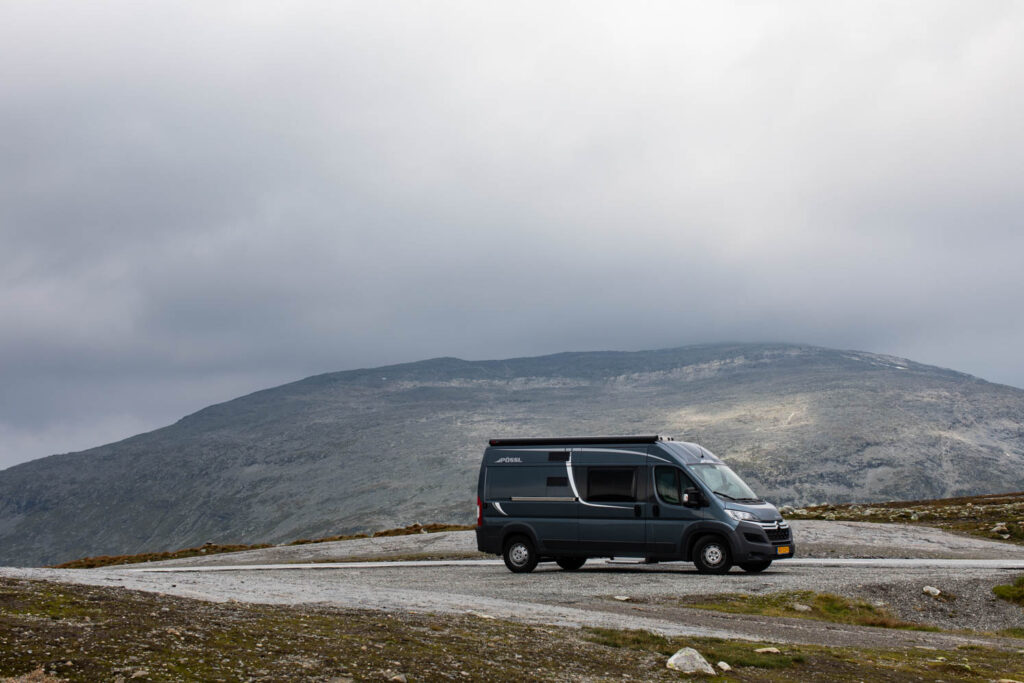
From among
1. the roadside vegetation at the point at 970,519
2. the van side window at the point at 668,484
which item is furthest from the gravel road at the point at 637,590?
the roadside vegetation at the point at 970,519

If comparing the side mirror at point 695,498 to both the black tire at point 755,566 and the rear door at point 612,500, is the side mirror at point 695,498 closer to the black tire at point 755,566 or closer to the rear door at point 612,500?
the rear door at point 612,500

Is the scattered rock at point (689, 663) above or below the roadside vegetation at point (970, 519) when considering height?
above

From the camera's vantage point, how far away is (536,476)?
23031mm

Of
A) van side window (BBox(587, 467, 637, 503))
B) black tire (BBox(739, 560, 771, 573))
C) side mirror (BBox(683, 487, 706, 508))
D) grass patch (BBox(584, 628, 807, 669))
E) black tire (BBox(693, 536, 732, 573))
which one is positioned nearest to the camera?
grass patch (BBox(584, 628, 807, 669))

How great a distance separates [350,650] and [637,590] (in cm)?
1132

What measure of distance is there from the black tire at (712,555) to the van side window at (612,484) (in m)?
1.91

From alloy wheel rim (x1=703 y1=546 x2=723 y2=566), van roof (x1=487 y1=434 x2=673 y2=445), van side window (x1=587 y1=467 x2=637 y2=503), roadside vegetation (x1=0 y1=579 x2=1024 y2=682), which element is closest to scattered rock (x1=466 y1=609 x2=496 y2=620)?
roadside vegetation (x1=0 y1=579 x2=1024 y2=682)

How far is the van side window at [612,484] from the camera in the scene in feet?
72.4

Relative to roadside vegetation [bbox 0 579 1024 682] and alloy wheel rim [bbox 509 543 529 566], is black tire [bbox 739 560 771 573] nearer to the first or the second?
alloy wheel rim [bbox 509 543 529 566]

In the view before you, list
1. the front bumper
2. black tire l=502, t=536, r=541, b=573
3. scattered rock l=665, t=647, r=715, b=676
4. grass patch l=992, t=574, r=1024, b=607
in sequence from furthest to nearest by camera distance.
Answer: black tire l=502, t=536, r=541, b=573
the front bumper
grass patch l=992, t=574, r=1024, b=607
scattered rock l=665, t=647, r=715, b=676

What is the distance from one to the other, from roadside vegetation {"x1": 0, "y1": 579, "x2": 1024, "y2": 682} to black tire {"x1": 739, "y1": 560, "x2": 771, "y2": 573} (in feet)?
30.0

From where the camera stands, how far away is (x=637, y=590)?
1917 cm

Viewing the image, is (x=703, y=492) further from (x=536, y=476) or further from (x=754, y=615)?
(x=754, y=615)

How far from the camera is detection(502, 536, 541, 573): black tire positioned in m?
22.9
